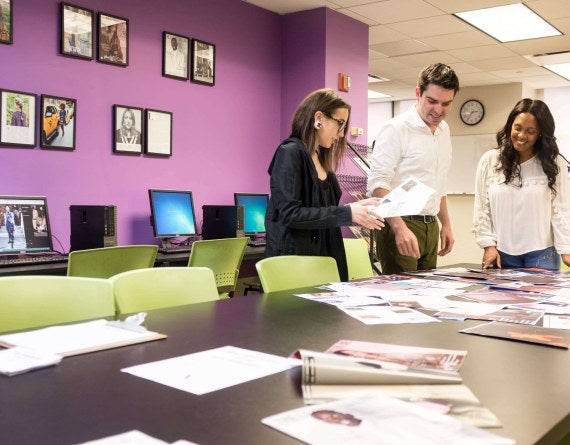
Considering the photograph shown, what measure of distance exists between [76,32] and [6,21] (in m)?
0.46

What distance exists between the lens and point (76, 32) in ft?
12.5

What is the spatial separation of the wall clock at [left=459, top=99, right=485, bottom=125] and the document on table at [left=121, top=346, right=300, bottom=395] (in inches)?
318

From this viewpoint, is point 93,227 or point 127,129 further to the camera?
point 127,129

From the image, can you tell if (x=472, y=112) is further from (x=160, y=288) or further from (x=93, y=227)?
(x=160, y=288)

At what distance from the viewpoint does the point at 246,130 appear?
16.8 feet

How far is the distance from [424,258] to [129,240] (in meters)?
2.18

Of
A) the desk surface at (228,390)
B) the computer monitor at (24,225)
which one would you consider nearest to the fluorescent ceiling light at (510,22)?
the computer monitor at (24,225)

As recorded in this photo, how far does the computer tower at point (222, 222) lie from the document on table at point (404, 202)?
82.1 inches

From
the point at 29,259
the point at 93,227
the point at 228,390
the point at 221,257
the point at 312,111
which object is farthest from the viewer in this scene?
the point at 221,257

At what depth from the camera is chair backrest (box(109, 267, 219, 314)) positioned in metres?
1.77

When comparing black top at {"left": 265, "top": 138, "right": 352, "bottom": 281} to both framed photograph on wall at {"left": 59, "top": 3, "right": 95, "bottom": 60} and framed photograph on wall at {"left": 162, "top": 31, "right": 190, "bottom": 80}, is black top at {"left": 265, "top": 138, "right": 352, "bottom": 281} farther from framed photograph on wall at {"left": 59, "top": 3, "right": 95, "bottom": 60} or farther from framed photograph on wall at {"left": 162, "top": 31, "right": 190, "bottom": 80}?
framed photograph on wall at {"left": 162, "top": 31, "right": 190, "bottom": 80}

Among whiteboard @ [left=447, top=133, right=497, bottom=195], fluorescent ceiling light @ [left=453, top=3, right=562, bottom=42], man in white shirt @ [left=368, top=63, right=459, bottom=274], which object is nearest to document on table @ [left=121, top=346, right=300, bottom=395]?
man in white shirt @ [left=368, top=63, right=459, bottom=274]

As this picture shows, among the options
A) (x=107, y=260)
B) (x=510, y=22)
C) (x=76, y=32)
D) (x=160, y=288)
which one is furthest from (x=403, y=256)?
(x=510, y=22)

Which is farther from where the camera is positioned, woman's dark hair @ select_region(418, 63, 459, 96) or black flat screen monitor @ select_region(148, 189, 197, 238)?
black flat screen monitor @ select_region(148, 189, 197, 238)
